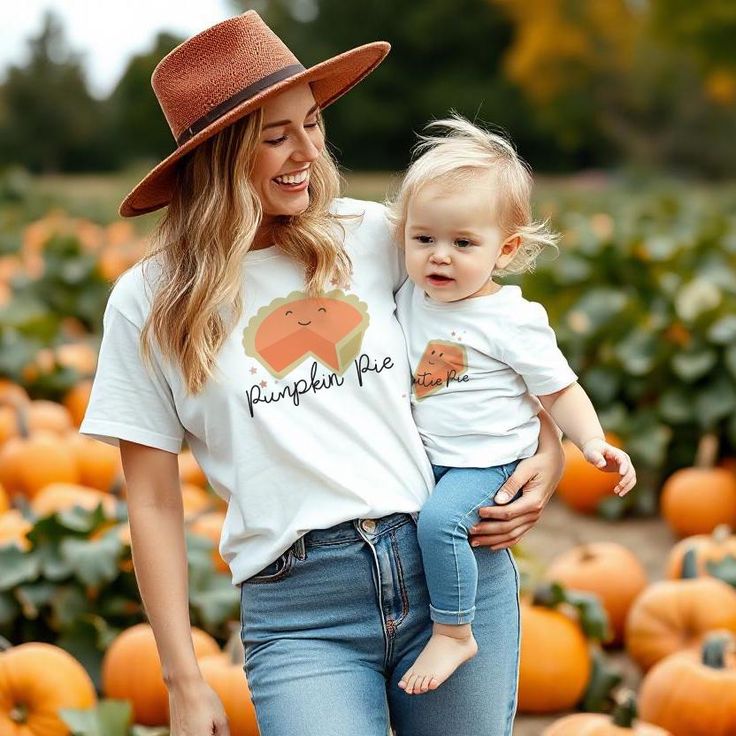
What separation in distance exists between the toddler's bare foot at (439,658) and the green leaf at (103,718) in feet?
3.65

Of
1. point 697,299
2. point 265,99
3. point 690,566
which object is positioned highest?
point 265,99

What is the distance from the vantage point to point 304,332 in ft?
7.67

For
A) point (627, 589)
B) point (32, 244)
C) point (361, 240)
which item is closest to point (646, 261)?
point (627, 589)

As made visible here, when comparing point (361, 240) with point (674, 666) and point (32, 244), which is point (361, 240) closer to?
point (674, 666)

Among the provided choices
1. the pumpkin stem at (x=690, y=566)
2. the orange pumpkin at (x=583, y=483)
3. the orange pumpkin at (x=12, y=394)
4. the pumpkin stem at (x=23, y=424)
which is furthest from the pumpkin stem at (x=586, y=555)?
the orange pumpkin at (x=12, y=394)

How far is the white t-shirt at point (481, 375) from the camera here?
232cm

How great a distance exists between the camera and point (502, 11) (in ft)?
174

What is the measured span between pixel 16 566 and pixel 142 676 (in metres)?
0.57

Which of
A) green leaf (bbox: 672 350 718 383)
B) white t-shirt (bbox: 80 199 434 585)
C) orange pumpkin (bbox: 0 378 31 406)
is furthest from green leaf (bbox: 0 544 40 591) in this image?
green leaf (bbox: 672 350 718 383)

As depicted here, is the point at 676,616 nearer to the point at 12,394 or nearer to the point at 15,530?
the point at 15,530

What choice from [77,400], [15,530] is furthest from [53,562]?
[77,400]

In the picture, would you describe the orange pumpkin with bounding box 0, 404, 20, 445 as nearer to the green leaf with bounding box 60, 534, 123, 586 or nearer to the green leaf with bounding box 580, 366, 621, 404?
the green leaf with bounding box 60, 534, 123, 586

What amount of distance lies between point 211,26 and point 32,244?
8.82 meters

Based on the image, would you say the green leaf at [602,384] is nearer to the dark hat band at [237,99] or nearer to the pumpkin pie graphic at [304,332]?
the pumpkin pie graphic at [304,332]
